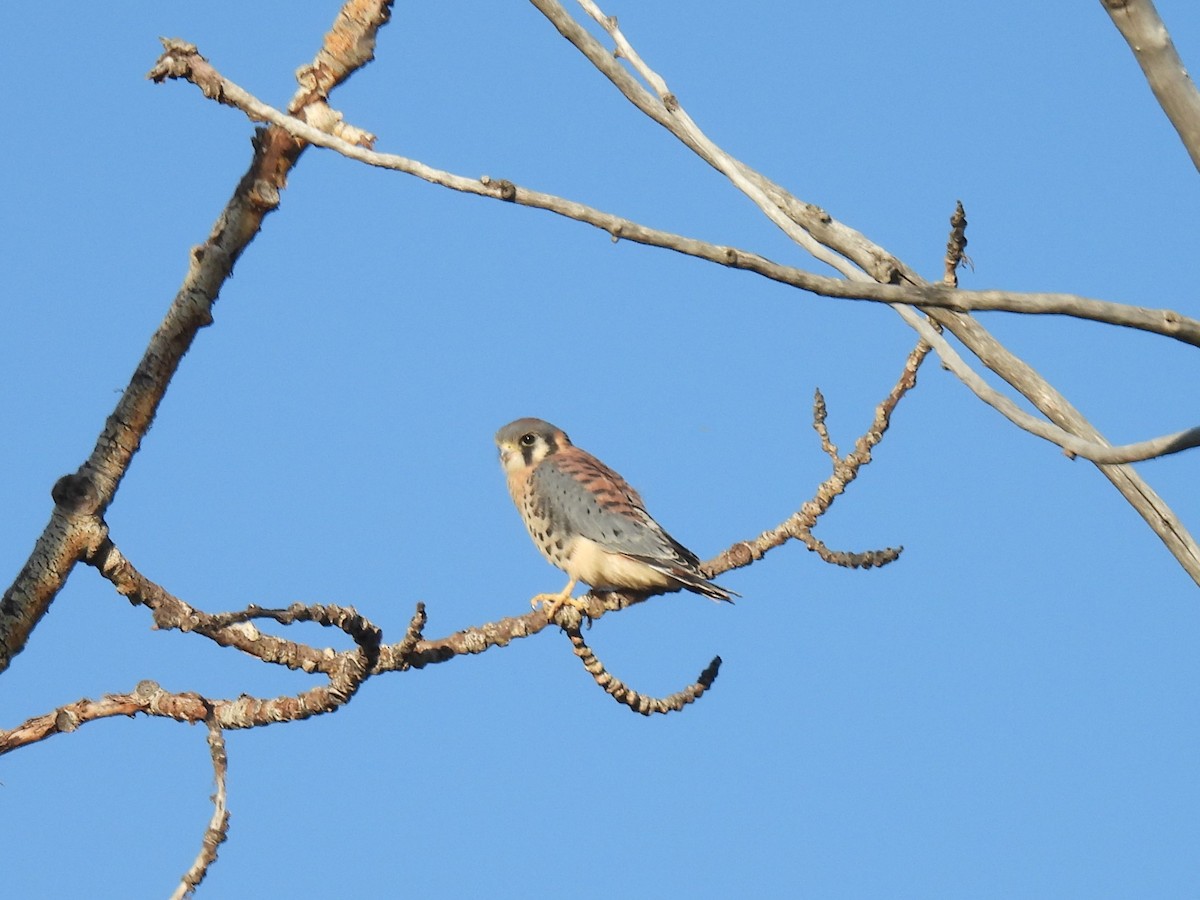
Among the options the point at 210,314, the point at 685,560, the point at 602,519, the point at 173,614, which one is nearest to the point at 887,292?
the point at 210,314

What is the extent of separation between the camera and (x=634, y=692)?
3.35m

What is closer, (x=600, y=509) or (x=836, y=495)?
(x=836, y=495)

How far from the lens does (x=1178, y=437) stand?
1647 millimetres

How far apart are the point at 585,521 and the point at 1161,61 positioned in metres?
3.54

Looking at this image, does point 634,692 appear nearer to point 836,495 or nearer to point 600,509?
point 836,495

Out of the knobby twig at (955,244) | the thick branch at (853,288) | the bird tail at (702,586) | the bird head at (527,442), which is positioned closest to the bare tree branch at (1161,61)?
the thick branch at (853,288)

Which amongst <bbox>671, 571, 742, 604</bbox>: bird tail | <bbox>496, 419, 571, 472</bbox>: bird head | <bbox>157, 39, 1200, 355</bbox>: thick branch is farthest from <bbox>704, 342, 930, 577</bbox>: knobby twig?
<bbox>157, 39, 1200, 355</bbox>: thick branch

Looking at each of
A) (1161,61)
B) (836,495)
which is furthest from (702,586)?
(1161,61)

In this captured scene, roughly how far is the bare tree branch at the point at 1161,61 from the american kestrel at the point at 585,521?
290 cm

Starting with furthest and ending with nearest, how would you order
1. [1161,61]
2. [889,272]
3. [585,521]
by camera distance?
[585,521]
[889,272]
[1161,61]

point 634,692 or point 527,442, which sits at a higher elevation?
point 527,442

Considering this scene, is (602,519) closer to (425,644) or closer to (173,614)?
(425,644)

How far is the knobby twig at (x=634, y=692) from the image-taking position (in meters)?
3.27

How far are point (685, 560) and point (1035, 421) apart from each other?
2802 mm
